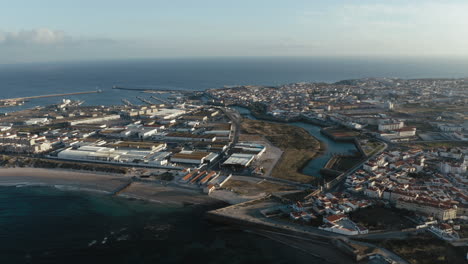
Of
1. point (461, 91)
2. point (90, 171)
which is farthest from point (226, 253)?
point (461, 91)

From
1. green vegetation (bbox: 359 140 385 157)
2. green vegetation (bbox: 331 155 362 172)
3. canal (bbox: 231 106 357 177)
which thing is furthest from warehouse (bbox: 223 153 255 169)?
green vegetation (bbox: 359 140 385 157)

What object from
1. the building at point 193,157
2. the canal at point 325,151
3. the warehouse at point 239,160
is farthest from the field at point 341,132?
the building at point 193,157

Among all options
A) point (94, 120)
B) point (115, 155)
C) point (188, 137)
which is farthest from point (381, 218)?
point (94, 120)

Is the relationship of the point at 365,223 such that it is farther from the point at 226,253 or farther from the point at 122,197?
the point at 122,197

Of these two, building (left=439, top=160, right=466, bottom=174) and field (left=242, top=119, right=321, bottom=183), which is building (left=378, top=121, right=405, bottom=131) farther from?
building (left=439, top=160, right=466, bottom=174)

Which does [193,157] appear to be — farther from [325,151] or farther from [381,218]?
[381,218]
